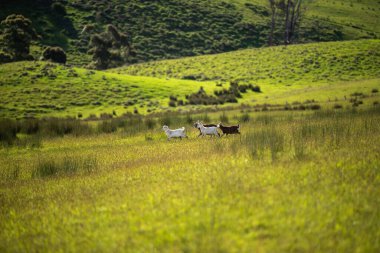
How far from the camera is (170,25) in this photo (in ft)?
314

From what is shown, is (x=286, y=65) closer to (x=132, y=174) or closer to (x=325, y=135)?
(x=325, y=135)

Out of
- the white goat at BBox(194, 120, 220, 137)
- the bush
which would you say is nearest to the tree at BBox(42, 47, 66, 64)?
the bush

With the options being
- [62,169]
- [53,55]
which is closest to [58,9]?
[53,55]

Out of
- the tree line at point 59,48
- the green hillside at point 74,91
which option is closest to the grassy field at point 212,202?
the green hillside at point 74,91

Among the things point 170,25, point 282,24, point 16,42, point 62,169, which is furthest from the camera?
point 282,24

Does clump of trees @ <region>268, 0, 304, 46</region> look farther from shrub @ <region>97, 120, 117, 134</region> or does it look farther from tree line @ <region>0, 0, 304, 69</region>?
shrub @ <region>97, 120, 117, 134</region>

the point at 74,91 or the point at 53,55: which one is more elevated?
the point at 53,55

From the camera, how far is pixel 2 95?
130ft

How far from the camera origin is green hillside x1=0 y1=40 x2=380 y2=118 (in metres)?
38.4

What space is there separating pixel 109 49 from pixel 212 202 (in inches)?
2984

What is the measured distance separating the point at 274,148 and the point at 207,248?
624 centimetres

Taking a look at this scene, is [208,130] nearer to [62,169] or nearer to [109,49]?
[62,169]

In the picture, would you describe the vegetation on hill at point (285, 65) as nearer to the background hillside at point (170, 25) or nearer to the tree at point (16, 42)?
the background hillside at point (170, 25)

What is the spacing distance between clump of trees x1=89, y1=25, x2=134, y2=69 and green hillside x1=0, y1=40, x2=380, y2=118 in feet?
29.4
